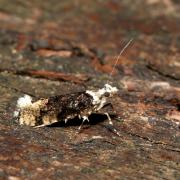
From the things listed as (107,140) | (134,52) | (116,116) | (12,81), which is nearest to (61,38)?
(134,52)

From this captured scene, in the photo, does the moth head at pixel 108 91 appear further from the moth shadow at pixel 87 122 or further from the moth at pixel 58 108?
the moth shadow at pixel 87 122

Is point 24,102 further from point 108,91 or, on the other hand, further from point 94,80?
point 94,80

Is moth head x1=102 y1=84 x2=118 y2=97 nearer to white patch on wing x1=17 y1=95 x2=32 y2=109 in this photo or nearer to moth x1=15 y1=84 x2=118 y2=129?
moth x1=15 y1=84 x2=118 y2=129

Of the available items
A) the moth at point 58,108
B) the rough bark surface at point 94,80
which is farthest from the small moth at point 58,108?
the rough bark surface at point 94,80

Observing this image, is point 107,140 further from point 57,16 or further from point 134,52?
point 57,16

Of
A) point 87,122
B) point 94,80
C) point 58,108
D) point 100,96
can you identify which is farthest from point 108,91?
point 94,80
